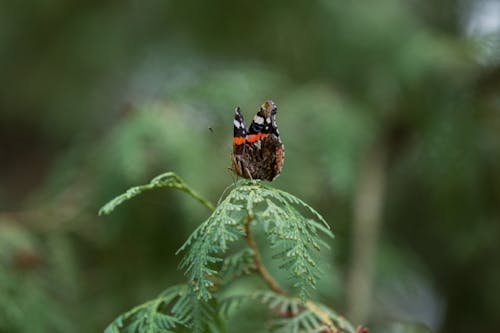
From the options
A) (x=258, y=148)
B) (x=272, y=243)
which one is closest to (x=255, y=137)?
(x=258, y=148)

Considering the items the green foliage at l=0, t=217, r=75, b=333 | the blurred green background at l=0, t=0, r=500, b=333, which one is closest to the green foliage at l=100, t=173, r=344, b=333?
the blurred green background at l=0, t=0, r=500, b=333

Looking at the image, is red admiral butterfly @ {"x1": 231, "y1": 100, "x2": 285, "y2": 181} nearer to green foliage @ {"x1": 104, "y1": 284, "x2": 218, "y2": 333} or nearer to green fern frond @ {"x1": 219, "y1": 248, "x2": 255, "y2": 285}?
green fern frond @ {"x1": 219, "y1": 248, "x2": 255, "y2": 285}

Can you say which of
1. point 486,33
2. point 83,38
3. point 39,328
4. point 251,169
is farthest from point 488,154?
point 83,38

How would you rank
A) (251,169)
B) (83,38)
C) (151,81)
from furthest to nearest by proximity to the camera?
(151,81), (83,38), (251,169)

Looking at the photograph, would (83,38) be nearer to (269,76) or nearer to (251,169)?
(269,76)

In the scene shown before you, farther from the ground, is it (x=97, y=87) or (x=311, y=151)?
(x=97, y=87)

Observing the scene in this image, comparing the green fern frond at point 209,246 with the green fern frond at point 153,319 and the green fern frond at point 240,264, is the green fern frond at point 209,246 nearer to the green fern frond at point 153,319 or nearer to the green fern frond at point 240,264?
the green fern frond at point 153,319

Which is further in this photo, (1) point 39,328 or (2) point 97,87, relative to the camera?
(2) point 97,87
